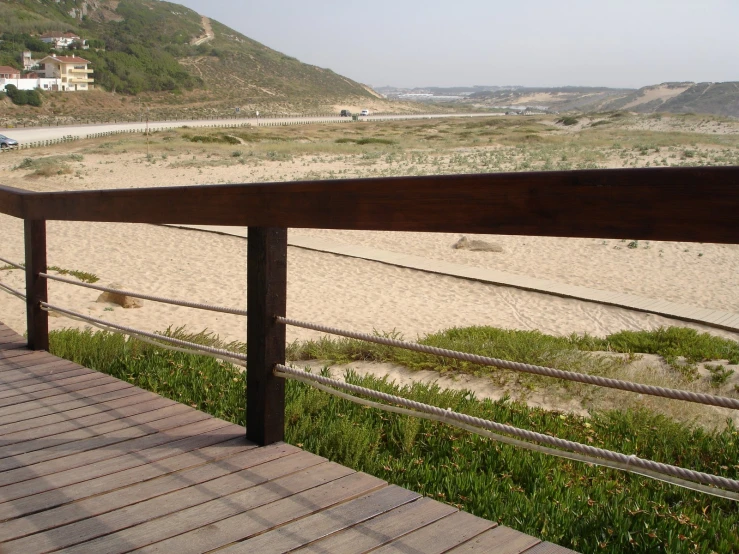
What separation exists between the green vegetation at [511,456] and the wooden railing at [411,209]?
72cm

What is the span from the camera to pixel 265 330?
99.8 inches

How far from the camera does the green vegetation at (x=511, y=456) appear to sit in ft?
8.36

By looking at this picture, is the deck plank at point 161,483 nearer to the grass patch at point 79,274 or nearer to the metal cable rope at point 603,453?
the metal cable rope at point 603,453

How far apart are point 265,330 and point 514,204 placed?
1.18m

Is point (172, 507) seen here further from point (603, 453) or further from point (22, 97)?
point (22, 97)

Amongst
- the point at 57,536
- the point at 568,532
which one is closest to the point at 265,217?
the point at 57,536

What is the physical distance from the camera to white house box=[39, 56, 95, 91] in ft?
299

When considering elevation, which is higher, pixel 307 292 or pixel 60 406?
pixel 60 406

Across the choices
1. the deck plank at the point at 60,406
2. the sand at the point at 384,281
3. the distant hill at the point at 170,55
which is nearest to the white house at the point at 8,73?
the distant hill at the point at 170,55

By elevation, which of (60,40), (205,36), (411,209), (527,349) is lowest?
(527,349)

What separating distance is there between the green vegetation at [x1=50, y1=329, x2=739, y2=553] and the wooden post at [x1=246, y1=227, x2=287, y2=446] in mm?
543

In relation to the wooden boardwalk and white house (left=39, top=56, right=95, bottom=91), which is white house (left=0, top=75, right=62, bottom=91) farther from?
the wooden boardwalk

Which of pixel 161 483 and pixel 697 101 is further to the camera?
pixel 697 101

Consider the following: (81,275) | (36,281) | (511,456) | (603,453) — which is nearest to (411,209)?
(603,453)
